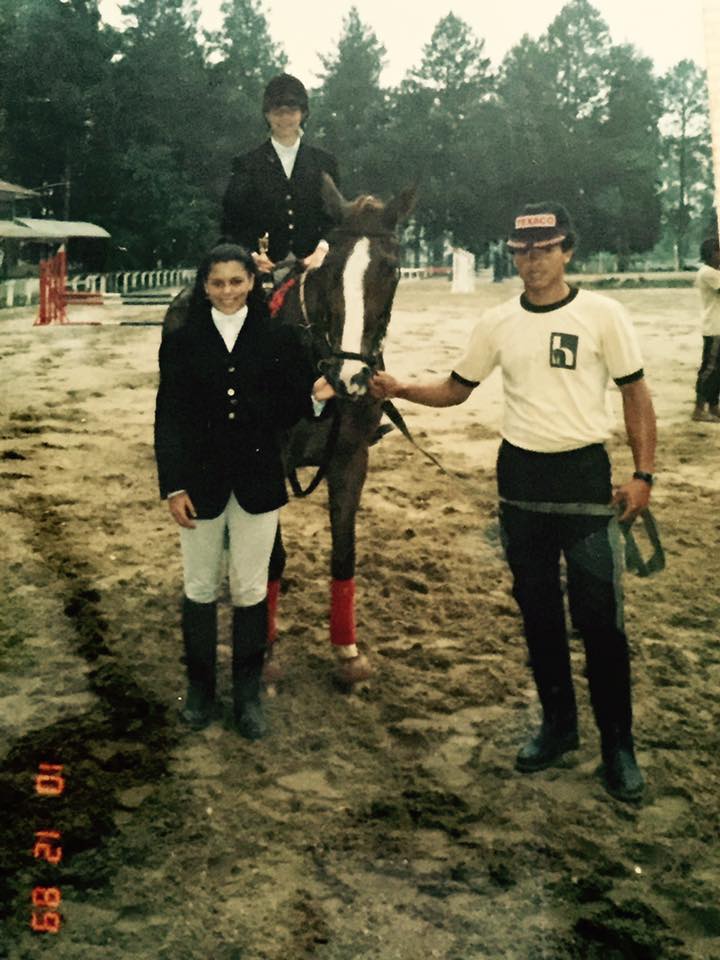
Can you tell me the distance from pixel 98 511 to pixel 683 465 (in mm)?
2848

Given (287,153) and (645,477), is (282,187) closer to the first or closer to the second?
(287,153)

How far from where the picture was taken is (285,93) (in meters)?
2.94

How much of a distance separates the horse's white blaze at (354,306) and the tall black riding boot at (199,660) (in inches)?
37.6

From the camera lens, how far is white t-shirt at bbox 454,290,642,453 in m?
2.32

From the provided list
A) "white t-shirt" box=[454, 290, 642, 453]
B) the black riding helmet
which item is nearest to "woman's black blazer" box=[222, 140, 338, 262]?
the black riding helmet

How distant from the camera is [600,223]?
285cm

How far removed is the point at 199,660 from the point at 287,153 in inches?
73.5

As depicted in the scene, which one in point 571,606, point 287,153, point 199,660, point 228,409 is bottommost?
point 199,660

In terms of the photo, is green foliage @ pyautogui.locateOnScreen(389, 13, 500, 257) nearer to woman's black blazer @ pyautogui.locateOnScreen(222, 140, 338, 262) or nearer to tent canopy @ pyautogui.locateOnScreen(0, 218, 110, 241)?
woman's black blazer @ pyautogui.locateOnScreen(222, 140, 338, 262)

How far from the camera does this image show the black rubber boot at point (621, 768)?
2479 millimetres

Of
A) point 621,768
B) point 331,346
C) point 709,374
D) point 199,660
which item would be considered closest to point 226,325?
point 331,346

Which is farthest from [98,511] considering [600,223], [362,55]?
[600,223]

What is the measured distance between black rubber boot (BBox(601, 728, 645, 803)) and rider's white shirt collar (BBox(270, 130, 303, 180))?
2.25 m
